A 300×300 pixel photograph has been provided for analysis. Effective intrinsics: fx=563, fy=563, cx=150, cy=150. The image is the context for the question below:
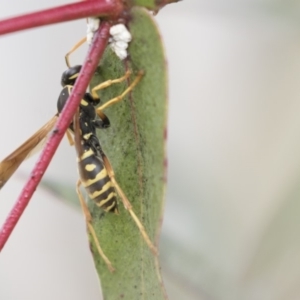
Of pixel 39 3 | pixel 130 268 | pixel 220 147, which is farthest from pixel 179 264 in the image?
pixel 39 3

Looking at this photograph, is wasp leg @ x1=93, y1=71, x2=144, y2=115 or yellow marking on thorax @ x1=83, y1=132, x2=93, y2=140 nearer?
wasp leg @ x1=93, y1=71, x2=144, y2=115

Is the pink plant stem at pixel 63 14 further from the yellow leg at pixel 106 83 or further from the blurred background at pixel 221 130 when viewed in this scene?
the blurred background at pixel 221 130

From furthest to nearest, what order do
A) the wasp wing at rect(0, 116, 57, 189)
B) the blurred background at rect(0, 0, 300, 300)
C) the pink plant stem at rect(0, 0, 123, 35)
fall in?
the blurred background at rect(0, 0, 300, 300)
the wasp wing at rect(0, 116, 57, 189)
the pink plant stem at rect(0, 0, 123, 35)

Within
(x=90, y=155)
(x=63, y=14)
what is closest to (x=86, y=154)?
(x=90, y=155)

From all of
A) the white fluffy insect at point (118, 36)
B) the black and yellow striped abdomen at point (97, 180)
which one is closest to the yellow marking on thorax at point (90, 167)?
the black and yellow striped abdomen at point (97, 180)

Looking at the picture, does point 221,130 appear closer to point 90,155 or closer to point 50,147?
point 90,155

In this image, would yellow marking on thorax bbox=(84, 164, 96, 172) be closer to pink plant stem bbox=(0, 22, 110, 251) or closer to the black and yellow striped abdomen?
the black and yellow striped abdomen

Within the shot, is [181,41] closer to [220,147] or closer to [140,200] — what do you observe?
[220,147]

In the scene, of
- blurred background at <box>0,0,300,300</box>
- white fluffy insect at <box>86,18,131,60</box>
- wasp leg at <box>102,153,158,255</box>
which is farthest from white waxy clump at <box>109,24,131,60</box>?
blurred background at <box>0,0,300,300</box>
